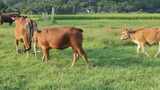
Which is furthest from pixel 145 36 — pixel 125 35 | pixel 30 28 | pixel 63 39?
pixel 63 39

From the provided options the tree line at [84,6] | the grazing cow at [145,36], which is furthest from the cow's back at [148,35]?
the tree line at [84,6]

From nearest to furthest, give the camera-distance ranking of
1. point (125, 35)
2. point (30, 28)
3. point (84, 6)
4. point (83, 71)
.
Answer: point (83, 71) → point (30, 28) → point (125, 35) → point (84, 6)

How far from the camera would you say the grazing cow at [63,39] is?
45.4ft

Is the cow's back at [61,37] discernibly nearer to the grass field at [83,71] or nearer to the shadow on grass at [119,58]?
the grass field at [83,71]

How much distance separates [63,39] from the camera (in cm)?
1398

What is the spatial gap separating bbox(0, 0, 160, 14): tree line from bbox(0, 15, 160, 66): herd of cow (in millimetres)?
60233

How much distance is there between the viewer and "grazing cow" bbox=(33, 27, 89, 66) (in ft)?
45.4

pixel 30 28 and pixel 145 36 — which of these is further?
pixel 145 36

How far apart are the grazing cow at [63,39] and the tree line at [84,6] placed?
2484 inches

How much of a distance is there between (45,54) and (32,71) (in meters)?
1.36

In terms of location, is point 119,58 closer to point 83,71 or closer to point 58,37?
point 58,37

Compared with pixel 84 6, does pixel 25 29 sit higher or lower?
higher

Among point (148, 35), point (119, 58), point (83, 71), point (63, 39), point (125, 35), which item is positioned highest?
point (63, 39)

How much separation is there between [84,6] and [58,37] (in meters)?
75.1
